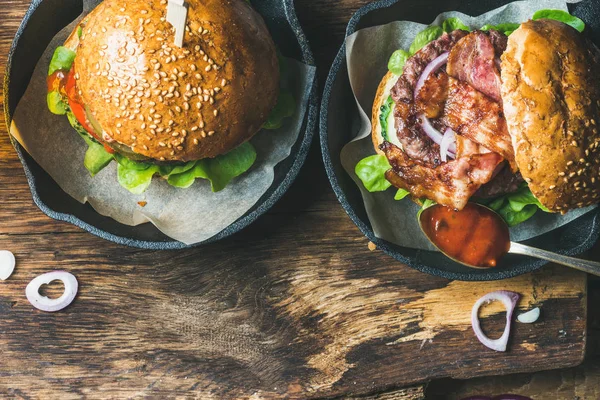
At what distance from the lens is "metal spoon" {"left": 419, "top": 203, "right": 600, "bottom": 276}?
2.61m

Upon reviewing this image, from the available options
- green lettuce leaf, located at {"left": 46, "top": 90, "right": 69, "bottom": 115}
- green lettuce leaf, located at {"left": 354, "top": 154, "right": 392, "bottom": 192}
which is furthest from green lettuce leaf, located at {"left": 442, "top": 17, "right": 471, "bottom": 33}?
green lettuce leaf, located at {"left": 46, "top": 90, "right": 69, "bottom": 115}

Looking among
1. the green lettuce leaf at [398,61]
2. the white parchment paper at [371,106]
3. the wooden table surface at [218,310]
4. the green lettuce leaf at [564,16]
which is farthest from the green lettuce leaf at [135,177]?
the green lettuce leaf at [564,16]

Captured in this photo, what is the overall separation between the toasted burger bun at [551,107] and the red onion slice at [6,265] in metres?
2.00

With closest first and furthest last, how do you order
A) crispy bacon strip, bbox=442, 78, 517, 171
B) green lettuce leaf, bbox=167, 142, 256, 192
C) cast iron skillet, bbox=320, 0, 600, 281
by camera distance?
crispy bacon strip, bbox=442, 78, 517, 171
cast iron skillet, bbox=320, 0, 600, 281
green lettuce leaf, bbox=167, 142, 256, 192

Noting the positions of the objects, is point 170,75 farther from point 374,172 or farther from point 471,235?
point 471,235

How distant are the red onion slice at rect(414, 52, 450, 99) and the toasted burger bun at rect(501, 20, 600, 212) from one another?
0.31 metres

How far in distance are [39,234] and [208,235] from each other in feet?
2.43

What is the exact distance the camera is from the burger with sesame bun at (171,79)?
7.95 feet

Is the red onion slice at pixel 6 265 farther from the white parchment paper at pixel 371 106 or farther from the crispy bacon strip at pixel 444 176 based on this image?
the crispy bacon strip at pixel 444 176

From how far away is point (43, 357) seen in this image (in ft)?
9.74

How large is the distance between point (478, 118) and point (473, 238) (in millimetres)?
471

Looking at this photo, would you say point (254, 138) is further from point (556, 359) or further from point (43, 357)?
point (556, 359)

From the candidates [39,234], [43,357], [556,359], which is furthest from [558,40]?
[43,357]

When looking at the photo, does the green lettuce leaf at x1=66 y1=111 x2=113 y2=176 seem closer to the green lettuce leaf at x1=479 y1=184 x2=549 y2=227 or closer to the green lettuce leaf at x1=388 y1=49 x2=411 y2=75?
the green lettuce leaf at x1=388 y1=49 x2=411 y2=75
